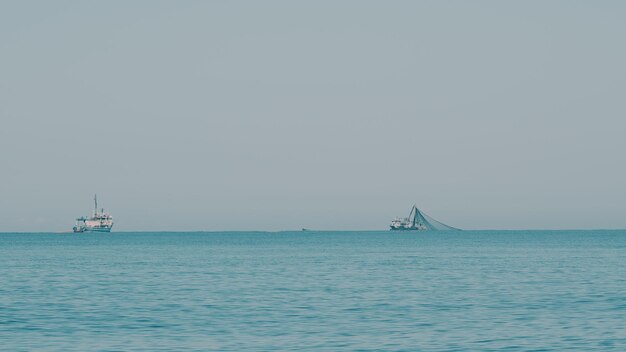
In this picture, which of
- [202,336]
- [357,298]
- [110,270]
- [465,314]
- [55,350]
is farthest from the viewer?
[110,270]

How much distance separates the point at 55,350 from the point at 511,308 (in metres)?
23.9

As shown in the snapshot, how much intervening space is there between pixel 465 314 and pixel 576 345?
410 inches

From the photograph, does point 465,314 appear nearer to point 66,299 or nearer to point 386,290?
point 386,290

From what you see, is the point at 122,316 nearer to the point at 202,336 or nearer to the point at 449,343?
the point at 202,336

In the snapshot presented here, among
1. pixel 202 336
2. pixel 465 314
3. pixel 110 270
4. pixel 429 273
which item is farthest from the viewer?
pixel 110 270

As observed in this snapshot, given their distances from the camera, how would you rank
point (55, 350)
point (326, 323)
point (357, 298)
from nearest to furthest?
point (55, 350), point (326, 323), point (357, 298)

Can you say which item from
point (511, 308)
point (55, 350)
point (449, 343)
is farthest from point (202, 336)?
point (511, 308)

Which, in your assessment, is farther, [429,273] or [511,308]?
[429,273]

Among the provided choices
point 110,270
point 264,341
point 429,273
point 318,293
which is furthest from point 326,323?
point 110,270

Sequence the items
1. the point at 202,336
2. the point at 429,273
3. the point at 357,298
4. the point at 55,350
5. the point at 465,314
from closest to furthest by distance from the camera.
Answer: the point at 55,350 → the point at 202,336 → the point at 465,314 → the point at 357,298 → the point at 429,273

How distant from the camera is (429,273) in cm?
8250

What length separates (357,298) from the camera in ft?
184

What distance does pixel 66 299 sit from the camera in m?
56.5

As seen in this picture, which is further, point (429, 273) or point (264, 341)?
point (429, 273)
